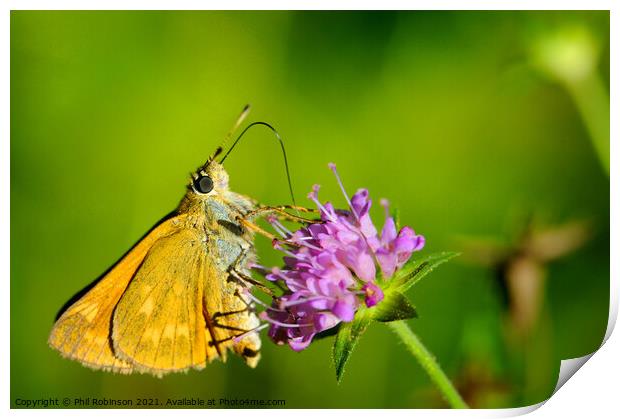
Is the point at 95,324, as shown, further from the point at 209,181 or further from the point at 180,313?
the point at 209,181

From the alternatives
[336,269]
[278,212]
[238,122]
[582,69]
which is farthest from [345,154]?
[336,269]

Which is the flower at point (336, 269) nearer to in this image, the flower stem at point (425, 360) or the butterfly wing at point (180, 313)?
the flower stem at point (425, 360)

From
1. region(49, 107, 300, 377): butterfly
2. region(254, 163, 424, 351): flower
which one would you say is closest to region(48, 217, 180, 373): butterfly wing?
region(49, 107, 300, 377): butterfly

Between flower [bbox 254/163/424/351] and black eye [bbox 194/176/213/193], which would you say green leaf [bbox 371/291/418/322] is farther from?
black eye [bbox 194/176/213/193]
